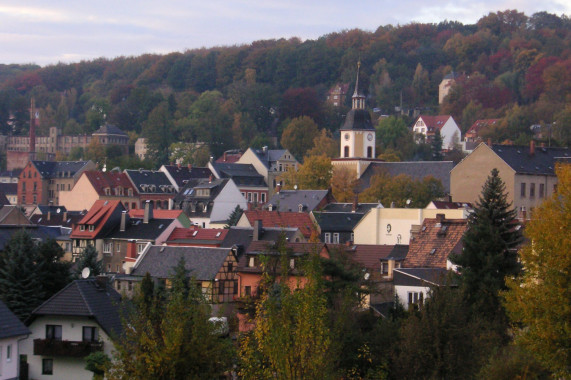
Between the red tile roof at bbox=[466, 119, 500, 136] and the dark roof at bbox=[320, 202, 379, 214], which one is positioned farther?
the red tile roof at bbox=[466, 119, 500, 136]

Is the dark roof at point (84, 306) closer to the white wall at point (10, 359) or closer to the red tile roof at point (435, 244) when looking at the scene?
the white wall at point (10, 359)

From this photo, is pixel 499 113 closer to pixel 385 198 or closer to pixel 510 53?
pixel 510 53

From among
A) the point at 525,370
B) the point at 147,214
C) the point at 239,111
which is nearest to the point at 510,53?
the point at 239,111

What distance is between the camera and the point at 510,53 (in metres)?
193

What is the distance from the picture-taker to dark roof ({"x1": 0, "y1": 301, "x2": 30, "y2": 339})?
101ft

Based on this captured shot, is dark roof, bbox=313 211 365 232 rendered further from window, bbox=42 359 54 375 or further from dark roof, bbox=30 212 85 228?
window, bbox=42 359 54 375

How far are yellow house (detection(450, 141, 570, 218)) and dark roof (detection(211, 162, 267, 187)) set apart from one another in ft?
123

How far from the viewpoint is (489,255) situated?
1571 inches

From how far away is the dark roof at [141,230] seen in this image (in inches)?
2534

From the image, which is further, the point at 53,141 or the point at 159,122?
the point at 53,141

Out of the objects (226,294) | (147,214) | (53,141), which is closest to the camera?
(226,294)


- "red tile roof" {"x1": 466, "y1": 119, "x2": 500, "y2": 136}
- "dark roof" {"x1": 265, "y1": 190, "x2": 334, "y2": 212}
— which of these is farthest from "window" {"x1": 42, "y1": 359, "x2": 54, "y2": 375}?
"red tile roof" {"x1": 466, "y1": 119, "x2": 500, "y2": 136}

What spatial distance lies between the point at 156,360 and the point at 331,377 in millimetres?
3597

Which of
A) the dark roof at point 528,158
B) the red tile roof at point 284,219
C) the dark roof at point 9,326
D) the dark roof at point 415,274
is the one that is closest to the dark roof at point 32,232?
the dark roof at point 9,326
